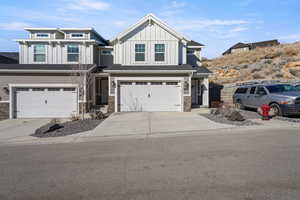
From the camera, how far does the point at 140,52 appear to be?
17844mm

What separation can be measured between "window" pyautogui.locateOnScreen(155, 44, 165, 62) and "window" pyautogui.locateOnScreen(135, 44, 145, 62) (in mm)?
1069

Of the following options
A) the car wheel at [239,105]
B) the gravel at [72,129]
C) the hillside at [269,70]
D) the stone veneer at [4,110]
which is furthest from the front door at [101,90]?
the hillside at [269,70]

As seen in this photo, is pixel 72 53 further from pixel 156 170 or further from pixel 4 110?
pixel 156 170

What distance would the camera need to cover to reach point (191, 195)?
152 inches

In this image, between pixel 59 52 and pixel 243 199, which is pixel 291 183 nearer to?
pixel 243 199

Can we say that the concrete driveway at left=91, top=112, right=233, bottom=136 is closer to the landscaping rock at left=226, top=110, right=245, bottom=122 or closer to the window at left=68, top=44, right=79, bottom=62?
the landscaping rock at left=226, top=110, right=245, bottom=122

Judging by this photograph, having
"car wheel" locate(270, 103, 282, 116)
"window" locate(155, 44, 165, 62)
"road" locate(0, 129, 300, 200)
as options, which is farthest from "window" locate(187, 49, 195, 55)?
"road" locate(0, 129, 300, 200)

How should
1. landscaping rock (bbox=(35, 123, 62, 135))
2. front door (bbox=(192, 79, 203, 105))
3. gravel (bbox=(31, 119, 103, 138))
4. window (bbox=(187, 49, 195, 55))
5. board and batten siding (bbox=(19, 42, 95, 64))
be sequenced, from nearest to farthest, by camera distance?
gravel (bbox=(31, 119, 103, 138))
landscaping rock (bbox=(35, 123, 62, 135))
board and batten siding (bbox=(19, 42, 95, 64))
front door (bbox=(192, 79, 203, 105))
window (bbox=(187, 49, 195, 55))

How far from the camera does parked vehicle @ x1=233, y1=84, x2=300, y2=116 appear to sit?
478 inches

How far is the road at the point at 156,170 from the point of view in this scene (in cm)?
400

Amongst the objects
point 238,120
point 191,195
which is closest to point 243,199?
point 191,195

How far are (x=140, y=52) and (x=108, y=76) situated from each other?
3.34 meters

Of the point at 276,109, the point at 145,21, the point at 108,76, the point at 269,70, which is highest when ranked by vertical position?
the point at 145,21

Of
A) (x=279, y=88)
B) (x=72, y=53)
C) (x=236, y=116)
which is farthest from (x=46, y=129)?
(x=279, y=88)
